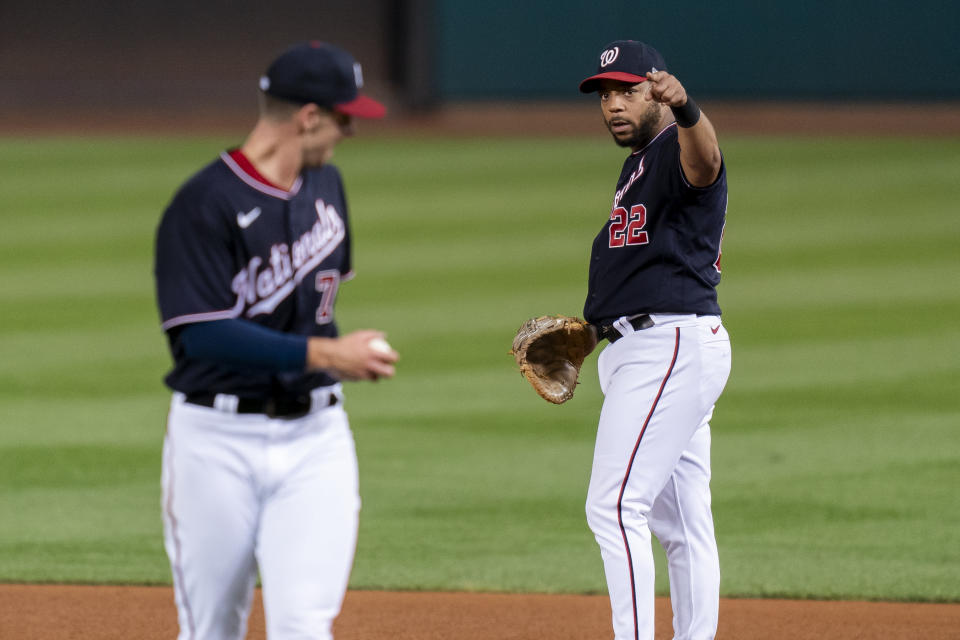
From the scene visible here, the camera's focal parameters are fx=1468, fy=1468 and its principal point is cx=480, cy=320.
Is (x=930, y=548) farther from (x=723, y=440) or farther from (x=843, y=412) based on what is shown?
(x=843, y=412)

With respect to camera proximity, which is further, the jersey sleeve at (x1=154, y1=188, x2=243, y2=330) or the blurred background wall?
the blurred background wall

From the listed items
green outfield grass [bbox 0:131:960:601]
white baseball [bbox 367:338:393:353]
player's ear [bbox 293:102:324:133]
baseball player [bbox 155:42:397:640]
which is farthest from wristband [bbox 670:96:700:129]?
green outfield grass [bbox 0:131:960:601]

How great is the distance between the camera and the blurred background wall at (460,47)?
25.1 m

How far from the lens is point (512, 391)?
9.01 m

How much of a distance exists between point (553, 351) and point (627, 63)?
0.93m

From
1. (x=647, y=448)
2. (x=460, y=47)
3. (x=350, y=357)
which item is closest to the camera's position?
(x=350, y=357)

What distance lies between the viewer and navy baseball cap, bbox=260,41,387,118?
132 inches

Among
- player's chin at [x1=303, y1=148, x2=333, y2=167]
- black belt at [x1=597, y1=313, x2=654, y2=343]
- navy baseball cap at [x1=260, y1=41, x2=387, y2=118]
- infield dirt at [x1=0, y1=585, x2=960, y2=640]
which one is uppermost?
navy baseball cap at [x1=260, y1=41, x2=387, y2=118]

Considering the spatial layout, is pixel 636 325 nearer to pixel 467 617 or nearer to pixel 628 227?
pixel 628 227

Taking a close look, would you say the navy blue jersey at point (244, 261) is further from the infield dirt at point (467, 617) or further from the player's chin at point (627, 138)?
the infield dirt at point (467, 617)

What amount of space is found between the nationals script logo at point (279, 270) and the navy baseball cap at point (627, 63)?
1072mm

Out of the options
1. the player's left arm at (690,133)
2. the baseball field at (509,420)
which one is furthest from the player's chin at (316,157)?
the baseball field at (509,420)

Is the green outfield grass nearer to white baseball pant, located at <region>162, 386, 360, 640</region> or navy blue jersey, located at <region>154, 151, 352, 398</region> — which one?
white baseball pant, located at <region>162, 386, 360, 640</region>

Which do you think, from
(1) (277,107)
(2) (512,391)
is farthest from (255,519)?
(2) (512,391)
